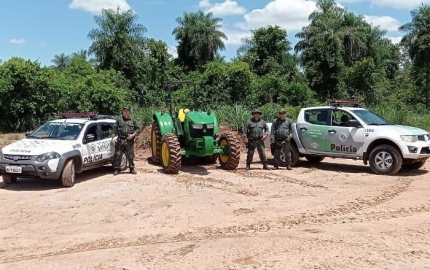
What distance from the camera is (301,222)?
7.66 m

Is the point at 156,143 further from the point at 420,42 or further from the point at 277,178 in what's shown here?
the point at 420,42

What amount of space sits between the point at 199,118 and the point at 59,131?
343 centimetres

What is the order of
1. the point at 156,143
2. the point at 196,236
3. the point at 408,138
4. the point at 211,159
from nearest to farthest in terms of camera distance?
the point at 196,236 < the point at 408,138 < the point at 156,143 < the point at 211,159

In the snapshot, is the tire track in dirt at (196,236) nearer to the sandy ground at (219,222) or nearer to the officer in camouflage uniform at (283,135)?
the sandy ground at (219,222)

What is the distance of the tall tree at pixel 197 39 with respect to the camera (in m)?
38.7

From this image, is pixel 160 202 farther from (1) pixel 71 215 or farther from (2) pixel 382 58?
(2) pixel 382 58

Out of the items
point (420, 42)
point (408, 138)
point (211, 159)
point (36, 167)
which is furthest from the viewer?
point (420, 42)

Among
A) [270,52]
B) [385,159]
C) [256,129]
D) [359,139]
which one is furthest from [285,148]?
[270,52]

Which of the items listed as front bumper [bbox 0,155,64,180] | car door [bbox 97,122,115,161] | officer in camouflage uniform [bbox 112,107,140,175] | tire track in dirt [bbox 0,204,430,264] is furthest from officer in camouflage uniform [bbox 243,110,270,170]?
tire track in dirt [bbox 0,204,430,264]

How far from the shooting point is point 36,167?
10594 mm

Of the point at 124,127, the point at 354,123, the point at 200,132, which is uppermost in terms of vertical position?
the point at 354,123

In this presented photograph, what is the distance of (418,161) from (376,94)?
75.4 feet

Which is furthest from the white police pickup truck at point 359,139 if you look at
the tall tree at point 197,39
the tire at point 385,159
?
the tall tree at point 197,39

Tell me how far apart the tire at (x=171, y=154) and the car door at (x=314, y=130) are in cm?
360
